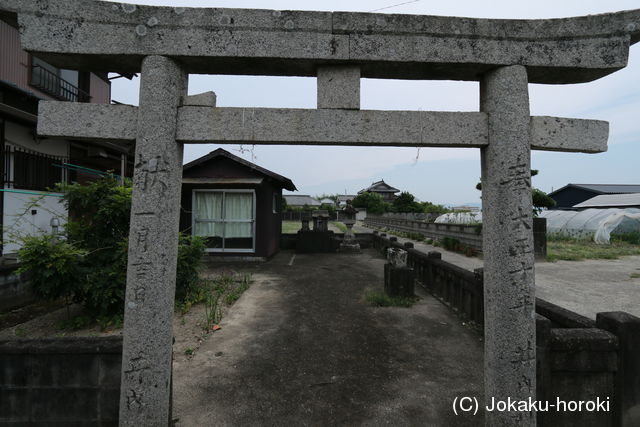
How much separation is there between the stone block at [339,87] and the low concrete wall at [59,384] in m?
2.97

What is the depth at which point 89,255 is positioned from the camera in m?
4.73

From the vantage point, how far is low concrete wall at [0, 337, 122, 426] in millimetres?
2516

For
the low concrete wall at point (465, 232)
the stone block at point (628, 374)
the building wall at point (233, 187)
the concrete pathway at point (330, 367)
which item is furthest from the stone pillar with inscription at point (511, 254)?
the low concrete wall at point (465, 232)

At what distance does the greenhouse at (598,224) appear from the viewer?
17.2m

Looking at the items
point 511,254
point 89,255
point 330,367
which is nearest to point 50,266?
point 89,255

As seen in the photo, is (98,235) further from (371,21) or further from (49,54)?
(371,21)

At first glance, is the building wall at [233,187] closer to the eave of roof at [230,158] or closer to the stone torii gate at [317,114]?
the eave of roof at [230,158]

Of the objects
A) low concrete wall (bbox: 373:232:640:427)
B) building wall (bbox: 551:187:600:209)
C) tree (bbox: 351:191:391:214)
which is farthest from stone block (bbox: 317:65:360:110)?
building wall (bbox: 551:187:600:209)

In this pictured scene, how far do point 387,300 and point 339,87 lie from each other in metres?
4.78

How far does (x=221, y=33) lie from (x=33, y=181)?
8.22 meters

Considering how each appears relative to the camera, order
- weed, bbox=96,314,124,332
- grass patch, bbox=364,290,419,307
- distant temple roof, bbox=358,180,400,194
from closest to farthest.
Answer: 1. weed, bbox=96,314,124,332
2. grass patch, bbox=364,290,419,307
3. distant temple roof, bbox=358,180,400,194

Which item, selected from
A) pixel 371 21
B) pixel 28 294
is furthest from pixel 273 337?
pixel 28 294

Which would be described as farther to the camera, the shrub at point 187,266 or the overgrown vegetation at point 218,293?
the shrub at point 187,266

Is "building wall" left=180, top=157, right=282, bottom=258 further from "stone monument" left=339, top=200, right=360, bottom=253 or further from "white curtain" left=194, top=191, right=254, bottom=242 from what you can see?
"stone monument" left=339, top=200, right=360, bottom=253
